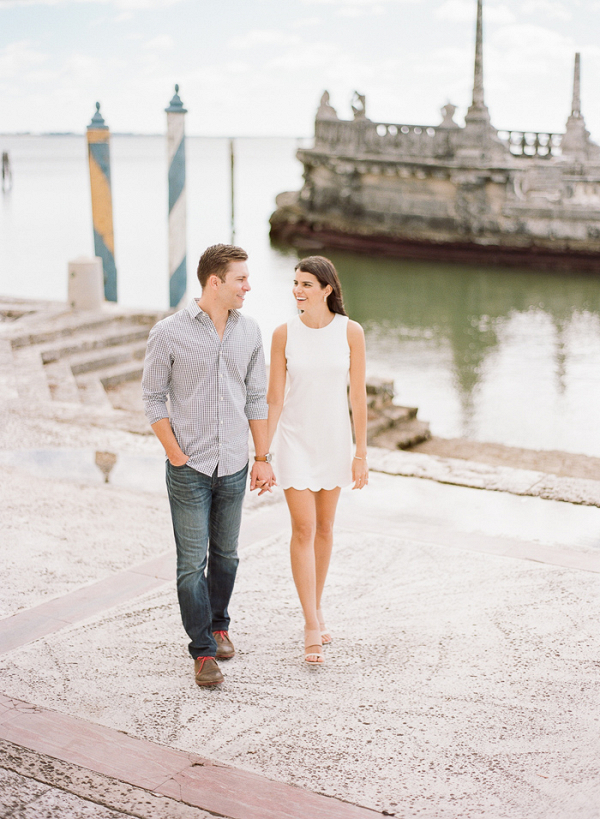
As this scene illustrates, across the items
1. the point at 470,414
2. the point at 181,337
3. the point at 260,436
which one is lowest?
the point at 470,414

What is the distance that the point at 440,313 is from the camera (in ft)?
76.5

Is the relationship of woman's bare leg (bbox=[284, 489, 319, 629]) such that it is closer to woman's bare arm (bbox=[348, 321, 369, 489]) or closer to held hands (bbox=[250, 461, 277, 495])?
held hands (bbox=[250, 461, 277, 495])

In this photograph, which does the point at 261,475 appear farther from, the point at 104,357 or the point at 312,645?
the point at 104,357

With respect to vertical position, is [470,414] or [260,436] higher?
[260,436]

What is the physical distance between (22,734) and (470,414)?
10.7 meters

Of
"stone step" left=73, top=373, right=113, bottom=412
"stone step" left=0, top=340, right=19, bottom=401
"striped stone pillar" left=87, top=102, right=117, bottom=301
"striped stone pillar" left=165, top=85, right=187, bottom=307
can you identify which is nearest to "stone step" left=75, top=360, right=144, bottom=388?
"stone step" left=73, top=373, right=113, bottom=412

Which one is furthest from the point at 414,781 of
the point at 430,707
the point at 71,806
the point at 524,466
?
the point at 524,466

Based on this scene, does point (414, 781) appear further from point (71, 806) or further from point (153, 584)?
point (153, 584)

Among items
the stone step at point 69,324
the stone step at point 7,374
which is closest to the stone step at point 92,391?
the stone step at point 7,374

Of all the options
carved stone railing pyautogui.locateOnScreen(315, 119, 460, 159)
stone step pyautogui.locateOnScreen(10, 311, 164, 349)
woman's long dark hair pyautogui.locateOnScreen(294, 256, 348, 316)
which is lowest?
stone step pyautogui.locateOnScreen(10, 311, 164, 349)

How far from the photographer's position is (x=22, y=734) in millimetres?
3201

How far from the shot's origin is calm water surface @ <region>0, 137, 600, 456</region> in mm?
13695

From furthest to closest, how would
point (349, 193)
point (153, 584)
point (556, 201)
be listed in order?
point (349, 193)
point (556, 201)
point (153, 584)

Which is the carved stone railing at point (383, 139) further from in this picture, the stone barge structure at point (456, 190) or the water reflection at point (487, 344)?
the water reflection at point (487, 344)
